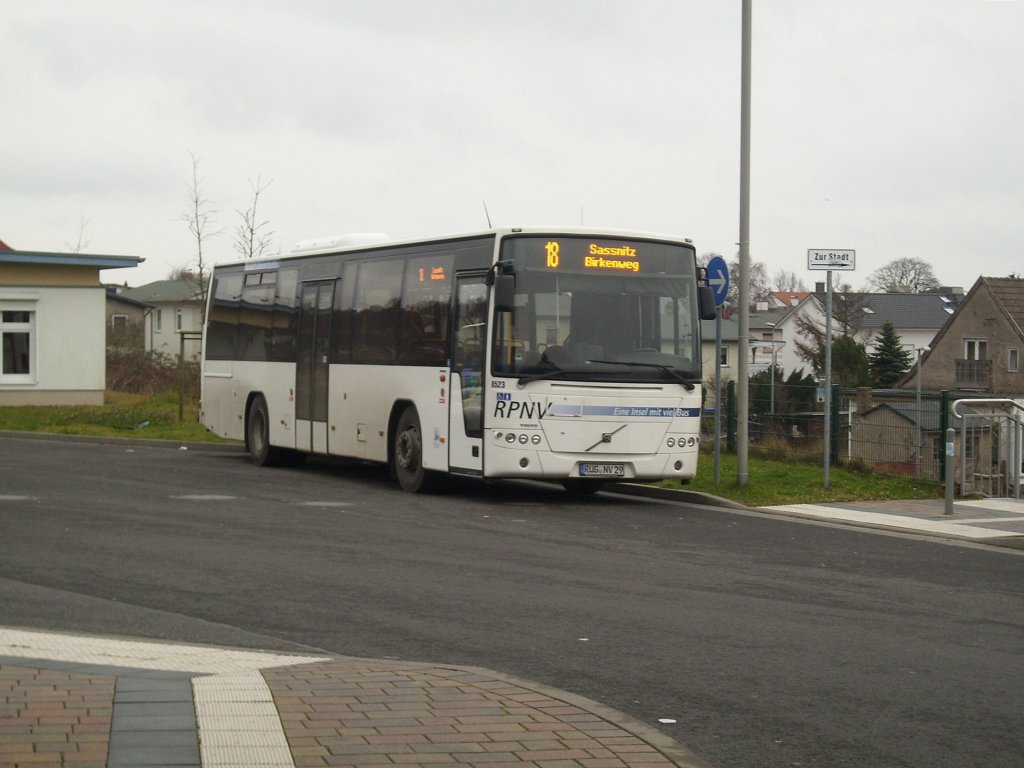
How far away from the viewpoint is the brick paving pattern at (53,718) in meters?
5.04

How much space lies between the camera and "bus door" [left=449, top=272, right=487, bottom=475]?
1642cm

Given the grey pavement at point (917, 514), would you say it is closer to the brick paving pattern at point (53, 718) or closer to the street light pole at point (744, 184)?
the street light pole at point (744, 184)

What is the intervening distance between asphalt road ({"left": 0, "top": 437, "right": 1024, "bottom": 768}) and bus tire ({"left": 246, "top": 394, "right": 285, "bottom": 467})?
232 inches

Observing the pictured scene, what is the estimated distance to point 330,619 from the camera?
344 inches

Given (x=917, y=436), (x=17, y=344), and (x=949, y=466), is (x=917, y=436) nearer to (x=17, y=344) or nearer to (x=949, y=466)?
(x=949, y=466)

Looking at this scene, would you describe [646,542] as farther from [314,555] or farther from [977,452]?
[977,452]

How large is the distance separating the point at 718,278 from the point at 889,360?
6436 cm

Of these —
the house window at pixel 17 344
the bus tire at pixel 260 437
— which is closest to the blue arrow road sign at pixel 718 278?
the bus tire at pixel 260 437

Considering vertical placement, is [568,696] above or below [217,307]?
below

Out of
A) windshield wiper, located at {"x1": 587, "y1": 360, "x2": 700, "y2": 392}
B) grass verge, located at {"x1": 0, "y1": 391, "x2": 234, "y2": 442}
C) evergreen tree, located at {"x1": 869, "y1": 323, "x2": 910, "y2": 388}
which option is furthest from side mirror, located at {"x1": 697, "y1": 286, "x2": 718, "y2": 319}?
evergreen tree, located at {"x1": 869, "y1": 323, "x2": 910, "y2": 388}

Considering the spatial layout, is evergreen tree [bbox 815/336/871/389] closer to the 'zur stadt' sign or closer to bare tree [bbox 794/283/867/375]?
bare tree [bbox 794/283/867/375]

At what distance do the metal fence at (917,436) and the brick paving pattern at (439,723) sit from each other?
44.1 feet

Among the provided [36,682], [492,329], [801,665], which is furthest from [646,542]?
[36,682]

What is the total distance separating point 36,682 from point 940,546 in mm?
9821
